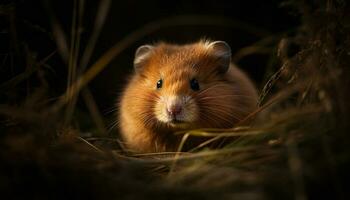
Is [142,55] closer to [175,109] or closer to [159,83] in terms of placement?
[159,83]

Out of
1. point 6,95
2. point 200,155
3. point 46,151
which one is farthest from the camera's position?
point 6,95

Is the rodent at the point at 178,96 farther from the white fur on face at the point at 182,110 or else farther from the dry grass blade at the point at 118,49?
the dry grass blade at the point at 118,49

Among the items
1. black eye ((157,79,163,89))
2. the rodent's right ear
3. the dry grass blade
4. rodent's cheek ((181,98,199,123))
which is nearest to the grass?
the dry grass blade

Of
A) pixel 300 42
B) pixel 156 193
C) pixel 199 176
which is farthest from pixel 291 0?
pixel 156 193

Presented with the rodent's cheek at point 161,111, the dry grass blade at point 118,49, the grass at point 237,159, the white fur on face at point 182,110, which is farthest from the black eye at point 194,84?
the grass at point 237,159

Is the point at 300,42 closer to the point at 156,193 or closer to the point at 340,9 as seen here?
the point at 340,9

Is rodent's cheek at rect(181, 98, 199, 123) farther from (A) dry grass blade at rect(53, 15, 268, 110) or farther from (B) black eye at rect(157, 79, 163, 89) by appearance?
(A) dry grass blade at rect(53, 15, 268, 110)
